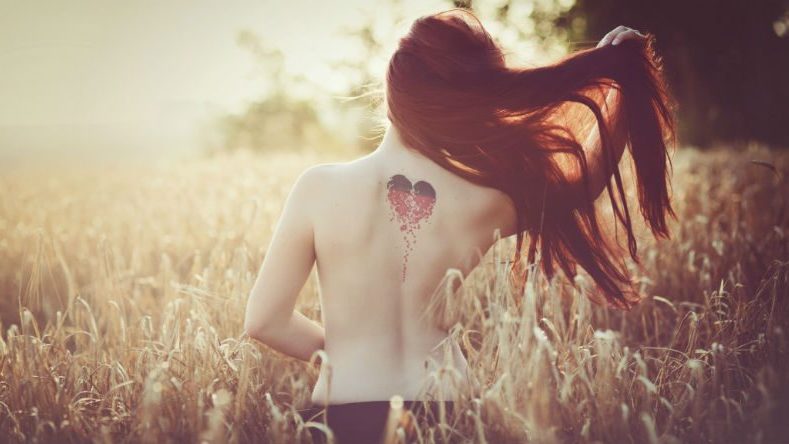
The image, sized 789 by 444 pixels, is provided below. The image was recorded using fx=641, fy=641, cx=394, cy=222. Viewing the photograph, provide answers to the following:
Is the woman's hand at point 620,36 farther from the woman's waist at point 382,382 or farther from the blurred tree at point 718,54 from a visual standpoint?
the blurred tree at point 718,54

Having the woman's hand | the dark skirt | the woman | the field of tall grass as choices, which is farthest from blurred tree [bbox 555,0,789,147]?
the dark skirt

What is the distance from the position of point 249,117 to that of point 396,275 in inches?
867

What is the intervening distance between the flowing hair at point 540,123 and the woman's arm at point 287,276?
34 centimetres

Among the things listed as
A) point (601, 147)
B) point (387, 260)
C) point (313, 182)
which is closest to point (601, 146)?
point (601, 147)

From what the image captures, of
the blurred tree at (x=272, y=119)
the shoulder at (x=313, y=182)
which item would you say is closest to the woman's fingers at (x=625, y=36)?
the shoulder at (x=313, y=182)

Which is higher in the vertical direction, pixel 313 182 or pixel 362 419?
pixel 313 182

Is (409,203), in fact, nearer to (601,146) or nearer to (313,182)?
(313,182)

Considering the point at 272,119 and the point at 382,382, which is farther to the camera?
the point at 272,119

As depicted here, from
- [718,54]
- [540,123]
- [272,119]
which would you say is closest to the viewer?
[540,123]

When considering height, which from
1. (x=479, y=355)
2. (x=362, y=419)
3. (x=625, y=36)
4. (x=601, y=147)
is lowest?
(x=362, y=419)

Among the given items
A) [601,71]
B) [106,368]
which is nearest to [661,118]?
[601,71]

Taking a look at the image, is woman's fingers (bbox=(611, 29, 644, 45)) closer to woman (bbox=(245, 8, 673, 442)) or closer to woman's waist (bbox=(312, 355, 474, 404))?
woman (bbox=(245, 8, 673, 442))

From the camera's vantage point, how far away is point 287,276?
1730 mm

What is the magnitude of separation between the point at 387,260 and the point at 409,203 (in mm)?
167
